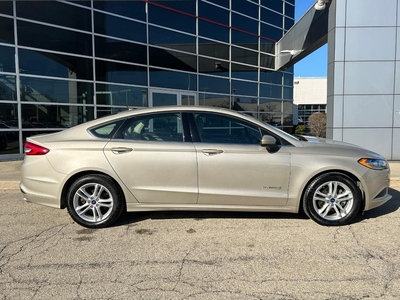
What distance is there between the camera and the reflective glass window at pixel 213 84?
48.0ft

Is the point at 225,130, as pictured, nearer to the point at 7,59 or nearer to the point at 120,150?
the point at 120,150

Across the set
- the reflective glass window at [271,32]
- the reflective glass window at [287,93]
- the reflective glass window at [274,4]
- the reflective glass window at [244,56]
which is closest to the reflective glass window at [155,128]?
the reflective glass window at [244,56]

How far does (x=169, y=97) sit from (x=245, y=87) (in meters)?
4.95

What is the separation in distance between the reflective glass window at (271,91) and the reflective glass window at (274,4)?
170 inches

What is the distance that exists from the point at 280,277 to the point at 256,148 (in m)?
1.66

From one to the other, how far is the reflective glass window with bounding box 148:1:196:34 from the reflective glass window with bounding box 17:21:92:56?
3.02 m

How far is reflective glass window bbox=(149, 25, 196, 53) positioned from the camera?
12852 mm

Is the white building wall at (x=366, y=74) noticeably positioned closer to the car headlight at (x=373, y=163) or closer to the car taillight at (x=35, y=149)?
the car headlight at (x=373, y=163)

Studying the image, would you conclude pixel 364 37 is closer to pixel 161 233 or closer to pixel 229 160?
pixel 229 160

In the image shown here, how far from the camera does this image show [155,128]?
165 inches

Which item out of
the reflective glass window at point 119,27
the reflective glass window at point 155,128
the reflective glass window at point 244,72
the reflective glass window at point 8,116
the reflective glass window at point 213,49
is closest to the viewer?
the reflective glass window at point 155,128

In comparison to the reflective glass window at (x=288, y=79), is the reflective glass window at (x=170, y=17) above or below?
above

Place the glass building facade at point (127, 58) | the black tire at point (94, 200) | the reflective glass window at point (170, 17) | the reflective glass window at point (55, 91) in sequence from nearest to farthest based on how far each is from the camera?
the black tire at point (94, 200)
the glass building facade at point (127, 58)
the reflective glass window at point (55, 91)
the reflective glass window at point (170, 17)

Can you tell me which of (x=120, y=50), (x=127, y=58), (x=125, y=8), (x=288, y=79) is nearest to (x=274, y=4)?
(x=288, y=79)
